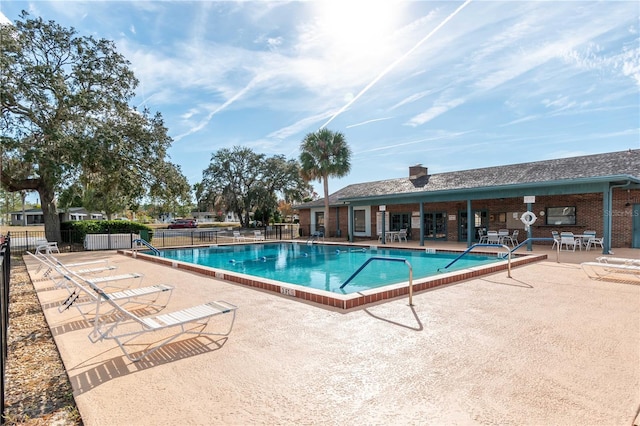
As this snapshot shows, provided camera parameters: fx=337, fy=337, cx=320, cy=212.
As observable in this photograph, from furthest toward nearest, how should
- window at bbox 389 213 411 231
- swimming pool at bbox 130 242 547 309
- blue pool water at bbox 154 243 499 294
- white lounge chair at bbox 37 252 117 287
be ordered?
window at bbox 389 213 411 231, blue pool water at bbox 154 243 499 294, white lounge chair at bbox 37 252 117 287, swimming pool at bbox 130 242 547 309

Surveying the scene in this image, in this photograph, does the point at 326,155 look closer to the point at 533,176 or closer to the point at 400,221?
the point at 400,221

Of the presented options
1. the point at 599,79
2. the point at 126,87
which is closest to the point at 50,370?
the point at 599,79

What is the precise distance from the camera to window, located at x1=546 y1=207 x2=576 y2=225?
15863 millimetres

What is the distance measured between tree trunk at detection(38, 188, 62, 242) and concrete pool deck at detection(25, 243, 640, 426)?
15.6m

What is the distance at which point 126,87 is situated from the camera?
19203mm

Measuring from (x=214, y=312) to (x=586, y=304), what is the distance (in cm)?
587

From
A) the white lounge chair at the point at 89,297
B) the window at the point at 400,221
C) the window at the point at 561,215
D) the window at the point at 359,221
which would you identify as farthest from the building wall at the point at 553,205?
the white lounge chair at the point at 89,297

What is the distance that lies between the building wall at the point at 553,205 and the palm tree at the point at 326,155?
14.1 ft

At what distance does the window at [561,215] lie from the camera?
15863mm

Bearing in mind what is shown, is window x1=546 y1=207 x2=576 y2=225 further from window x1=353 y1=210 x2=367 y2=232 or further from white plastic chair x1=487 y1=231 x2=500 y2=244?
window x1=353 y1=210 x2=367 y2=232

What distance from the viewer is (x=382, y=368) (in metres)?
3.36

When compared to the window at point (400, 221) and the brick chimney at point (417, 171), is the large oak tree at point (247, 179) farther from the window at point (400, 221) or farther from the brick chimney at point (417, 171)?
the window at point (400, 221)

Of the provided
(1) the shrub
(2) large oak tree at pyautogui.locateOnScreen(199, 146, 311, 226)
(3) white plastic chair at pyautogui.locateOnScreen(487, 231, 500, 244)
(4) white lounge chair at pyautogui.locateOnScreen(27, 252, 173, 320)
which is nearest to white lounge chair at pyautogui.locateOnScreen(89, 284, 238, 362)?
(4) white lounge chair at pyautogui.locateOnScreen(27, 252, 173, 320)

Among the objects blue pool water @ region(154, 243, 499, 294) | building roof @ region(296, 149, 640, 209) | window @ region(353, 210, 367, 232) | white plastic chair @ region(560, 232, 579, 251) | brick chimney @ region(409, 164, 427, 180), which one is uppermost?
brick chimney @ region(409, 164, 427, 180)
